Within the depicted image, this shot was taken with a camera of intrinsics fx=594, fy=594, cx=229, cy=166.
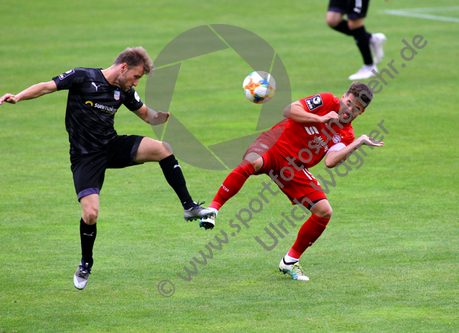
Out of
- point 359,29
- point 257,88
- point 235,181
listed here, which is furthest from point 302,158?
point 359,29

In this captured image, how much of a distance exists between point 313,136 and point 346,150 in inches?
22.0

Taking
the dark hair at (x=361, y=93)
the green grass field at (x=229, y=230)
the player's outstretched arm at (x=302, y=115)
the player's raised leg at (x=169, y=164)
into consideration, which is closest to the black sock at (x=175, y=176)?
the player's raised leg at (x=169, y=164)

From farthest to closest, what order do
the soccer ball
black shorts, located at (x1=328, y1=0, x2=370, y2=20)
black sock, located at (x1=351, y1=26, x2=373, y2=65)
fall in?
black sock, located at (x1=351, y1=26, x2=373, y2=65) → black shorts, located at (x1=328, y1=0, x2=370, y2=20) → the soccer ball

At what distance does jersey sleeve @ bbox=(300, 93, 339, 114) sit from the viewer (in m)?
6.09

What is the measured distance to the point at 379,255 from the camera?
6.61 meters

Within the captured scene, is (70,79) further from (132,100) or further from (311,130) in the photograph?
(311,130)

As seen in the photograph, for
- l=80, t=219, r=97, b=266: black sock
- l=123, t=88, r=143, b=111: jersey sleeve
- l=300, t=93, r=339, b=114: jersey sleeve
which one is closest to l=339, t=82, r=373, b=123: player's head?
l=300, t=93, r=339, b=114: jersey sleeve

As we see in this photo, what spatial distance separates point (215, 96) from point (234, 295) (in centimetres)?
863

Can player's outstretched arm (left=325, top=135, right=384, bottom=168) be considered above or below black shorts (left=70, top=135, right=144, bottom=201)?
above

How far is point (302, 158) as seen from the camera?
20.4 ft

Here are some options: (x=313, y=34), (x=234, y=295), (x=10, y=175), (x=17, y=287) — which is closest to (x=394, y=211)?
(x=234, y=295)

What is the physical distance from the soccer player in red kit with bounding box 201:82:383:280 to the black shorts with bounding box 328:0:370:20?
8.82 metres

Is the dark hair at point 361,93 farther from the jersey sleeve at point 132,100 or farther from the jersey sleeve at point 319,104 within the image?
the jersey sleeve at point 132,100

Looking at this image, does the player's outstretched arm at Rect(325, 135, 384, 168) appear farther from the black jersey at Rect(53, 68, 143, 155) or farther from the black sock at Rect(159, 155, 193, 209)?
the black jersey at Rect(53, 68, 143, 155)
